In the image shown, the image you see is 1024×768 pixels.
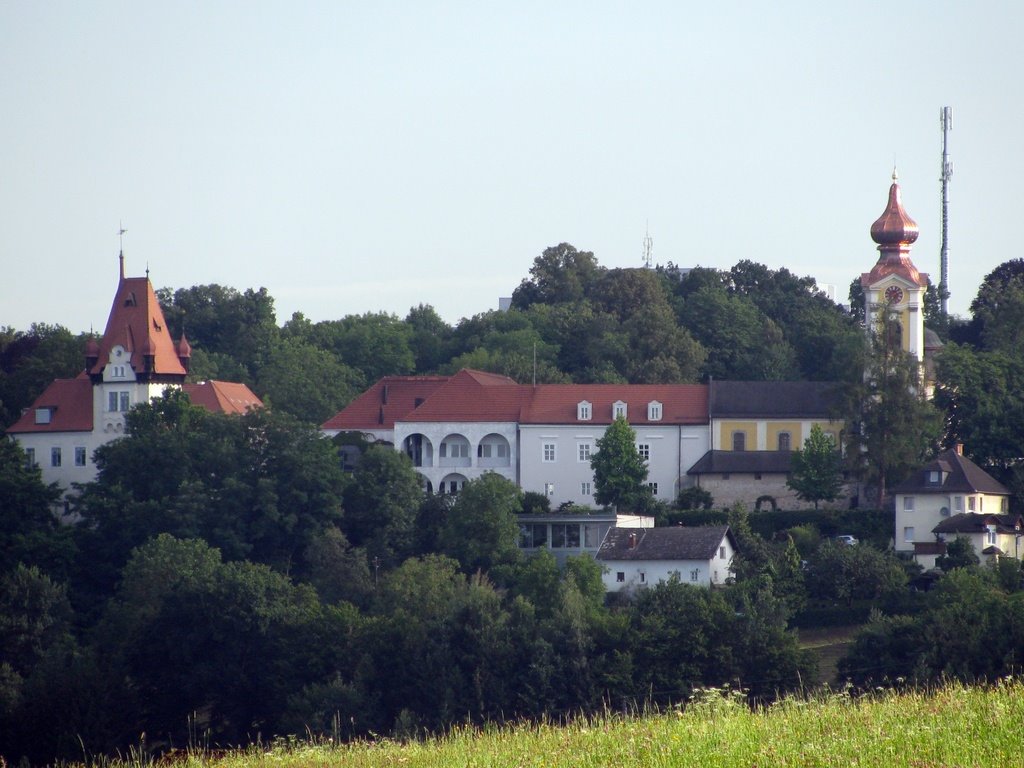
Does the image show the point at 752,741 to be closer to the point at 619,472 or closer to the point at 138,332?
the point at 619,472

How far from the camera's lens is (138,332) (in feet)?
243

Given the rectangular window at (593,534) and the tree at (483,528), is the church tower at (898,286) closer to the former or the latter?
the rectangular window at (593,534)

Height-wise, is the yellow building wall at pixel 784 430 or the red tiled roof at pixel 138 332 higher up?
the red tiled roof at pixel 138 332

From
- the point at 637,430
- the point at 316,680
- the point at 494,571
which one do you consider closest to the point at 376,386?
the point at 637,430

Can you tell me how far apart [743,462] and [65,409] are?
2768 cm

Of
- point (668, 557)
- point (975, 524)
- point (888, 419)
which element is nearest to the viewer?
point (975, 524)

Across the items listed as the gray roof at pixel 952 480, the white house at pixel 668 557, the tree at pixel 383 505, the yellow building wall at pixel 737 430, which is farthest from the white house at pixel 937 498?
the tree at pixel 383 505

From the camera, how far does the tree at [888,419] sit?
198 ft

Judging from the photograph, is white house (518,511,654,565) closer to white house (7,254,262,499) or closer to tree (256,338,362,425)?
white house (7,254,262,499)

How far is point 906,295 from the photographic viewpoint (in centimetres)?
6475

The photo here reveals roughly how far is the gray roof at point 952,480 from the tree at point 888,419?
1.14m

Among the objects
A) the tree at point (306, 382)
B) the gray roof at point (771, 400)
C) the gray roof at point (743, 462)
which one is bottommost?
the gray roof at point (743, 462)

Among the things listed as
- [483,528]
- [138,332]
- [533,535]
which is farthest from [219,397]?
[483,528]

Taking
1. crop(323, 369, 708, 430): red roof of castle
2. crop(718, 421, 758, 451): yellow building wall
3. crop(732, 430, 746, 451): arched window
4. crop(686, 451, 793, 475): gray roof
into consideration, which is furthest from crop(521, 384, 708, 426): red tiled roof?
crop(686, 451, 793, 475): gray roof
